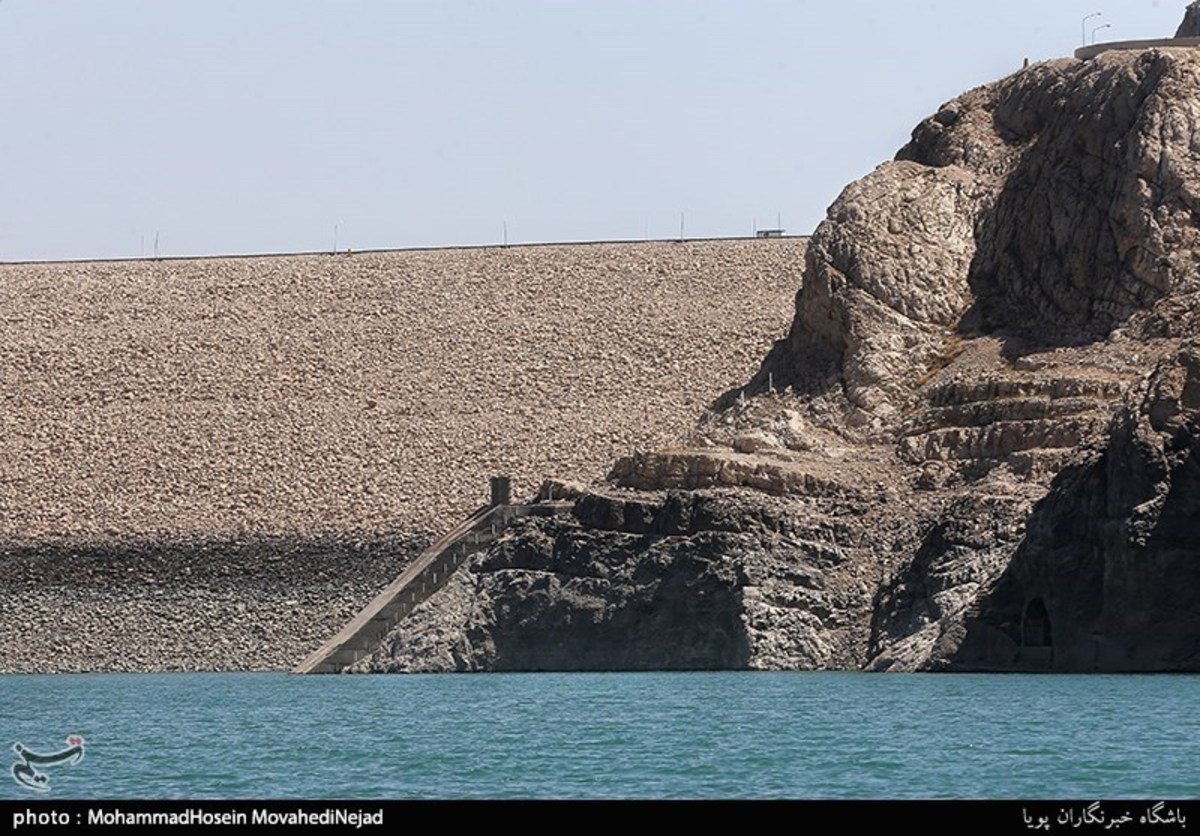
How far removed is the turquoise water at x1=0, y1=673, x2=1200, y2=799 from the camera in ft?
134

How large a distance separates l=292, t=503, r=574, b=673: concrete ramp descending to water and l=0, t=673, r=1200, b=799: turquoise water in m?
8.84

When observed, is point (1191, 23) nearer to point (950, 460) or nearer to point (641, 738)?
point (950, 460)

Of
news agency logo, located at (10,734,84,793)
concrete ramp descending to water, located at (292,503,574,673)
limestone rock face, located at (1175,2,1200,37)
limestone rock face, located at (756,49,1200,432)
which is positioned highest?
limestone rock face, located at (1175,2,1200,37)

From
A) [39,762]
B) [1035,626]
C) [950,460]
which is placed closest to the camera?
[39,762]

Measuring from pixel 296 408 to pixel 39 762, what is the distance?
58.9m

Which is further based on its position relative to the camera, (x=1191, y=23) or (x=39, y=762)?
(x=1191, y=23)

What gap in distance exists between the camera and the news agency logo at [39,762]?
136 feet

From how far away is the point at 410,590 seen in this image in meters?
80.8

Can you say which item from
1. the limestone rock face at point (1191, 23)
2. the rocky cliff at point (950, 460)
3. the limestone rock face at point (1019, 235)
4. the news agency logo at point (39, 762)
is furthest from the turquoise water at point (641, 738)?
the limestone rock face at point (1191, 23)

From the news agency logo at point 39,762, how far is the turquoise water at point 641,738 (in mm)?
219

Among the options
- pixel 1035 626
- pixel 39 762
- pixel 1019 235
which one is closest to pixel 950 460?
pixel 1035 626

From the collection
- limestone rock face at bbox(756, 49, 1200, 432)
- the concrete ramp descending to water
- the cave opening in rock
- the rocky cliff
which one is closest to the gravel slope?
the concrete ramp descending to water

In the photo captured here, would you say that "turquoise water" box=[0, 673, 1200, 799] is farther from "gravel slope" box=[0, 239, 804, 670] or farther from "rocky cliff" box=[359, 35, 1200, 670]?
"gravel slope" box=[0, 239, 804, 670]
